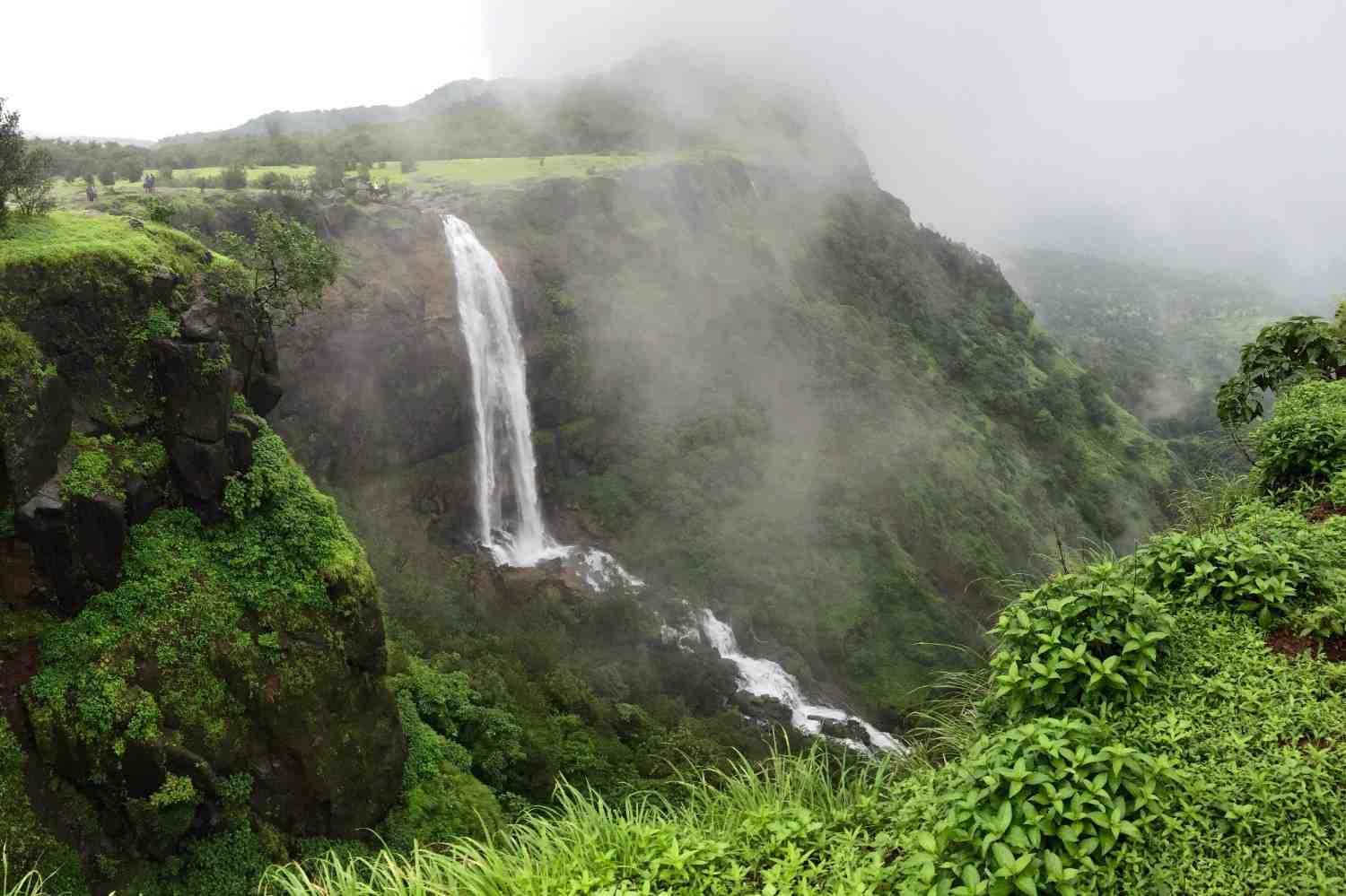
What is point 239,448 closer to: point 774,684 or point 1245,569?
point 1245,569

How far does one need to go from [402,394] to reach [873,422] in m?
26.0

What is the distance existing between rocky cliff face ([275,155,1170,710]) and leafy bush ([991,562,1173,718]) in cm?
2156

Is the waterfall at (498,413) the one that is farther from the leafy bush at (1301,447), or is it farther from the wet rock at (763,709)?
the leafy bush at (1301,447)

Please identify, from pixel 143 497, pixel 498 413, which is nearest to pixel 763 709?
pixel 498 413

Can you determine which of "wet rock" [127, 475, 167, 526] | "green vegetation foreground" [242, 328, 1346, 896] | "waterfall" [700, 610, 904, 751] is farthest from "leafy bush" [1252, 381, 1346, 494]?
"waterfall" [700, 610, 904, 751]

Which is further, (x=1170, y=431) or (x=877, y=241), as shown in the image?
(x=1170, y=431)

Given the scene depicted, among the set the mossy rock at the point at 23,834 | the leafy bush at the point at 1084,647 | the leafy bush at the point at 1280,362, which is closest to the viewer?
the leafy bush at the point at 1084,647

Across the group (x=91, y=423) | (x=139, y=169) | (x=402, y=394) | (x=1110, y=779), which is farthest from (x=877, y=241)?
(x=1110, y=779)

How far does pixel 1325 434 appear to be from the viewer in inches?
251

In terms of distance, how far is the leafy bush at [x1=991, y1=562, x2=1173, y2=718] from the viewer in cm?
403

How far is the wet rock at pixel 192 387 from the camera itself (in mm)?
12570

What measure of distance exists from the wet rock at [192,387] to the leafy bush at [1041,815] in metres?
13.0

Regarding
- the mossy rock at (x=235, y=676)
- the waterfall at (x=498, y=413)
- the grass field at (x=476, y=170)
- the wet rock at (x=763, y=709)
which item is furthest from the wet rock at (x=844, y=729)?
the grass field at (x=476, y=170)

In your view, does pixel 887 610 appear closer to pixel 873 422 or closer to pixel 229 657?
pixel 873 422
